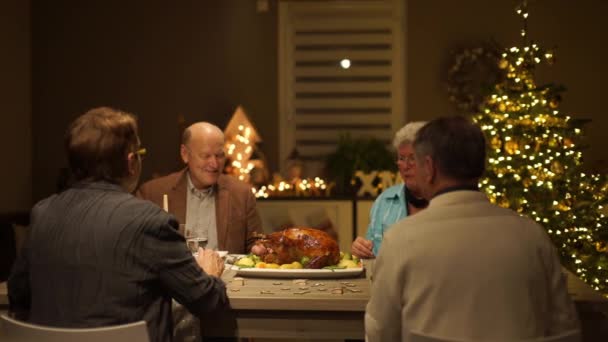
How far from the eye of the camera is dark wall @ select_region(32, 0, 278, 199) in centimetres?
727

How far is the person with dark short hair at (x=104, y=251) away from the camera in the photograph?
Answer: 2.15m

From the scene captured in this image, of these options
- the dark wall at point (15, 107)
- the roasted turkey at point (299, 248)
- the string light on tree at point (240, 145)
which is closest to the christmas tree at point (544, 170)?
the string light on tree at point (240, 145)

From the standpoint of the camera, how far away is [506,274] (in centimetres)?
190

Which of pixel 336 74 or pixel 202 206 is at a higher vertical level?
pixel 336 74

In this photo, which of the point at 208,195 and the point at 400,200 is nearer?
the point at 400,200

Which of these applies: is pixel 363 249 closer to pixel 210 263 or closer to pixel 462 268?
pixel 210 263

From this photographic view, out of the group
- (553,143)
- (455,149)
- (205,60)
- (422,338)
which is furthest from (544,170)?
(205,60)

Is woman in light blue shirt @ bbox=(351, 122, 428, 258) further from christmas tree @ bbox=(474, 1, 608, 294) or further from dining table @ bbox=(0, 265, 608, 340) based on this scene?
christmas tree @ bbox=(474, 1, 608, 294)

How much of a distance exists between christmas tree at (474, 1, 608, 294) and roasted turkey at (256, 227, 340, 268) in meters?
2.32

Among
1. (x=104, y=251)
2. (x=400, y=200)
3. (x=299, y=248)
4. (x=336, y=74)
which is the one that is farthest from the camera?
(x=336, y=74)

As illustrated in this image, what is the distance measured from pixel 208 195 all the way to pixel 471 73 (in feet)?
12.5

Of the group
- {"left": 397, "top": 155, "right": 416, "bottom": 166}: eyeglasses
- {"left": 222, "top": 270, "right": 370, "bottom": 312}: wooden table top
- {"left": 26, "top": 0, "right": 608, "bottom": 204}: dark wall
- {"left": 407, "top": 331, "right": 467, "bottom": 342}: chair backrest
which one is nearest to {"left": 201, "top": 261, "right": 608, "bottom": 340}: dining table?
{"left": 222, "top": 270, "right": 370, "bottom": 312}: wooden table top

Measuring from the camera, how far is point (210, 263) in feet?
8.61

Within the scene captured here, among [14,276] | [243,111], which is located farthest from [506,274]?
[243,111]
